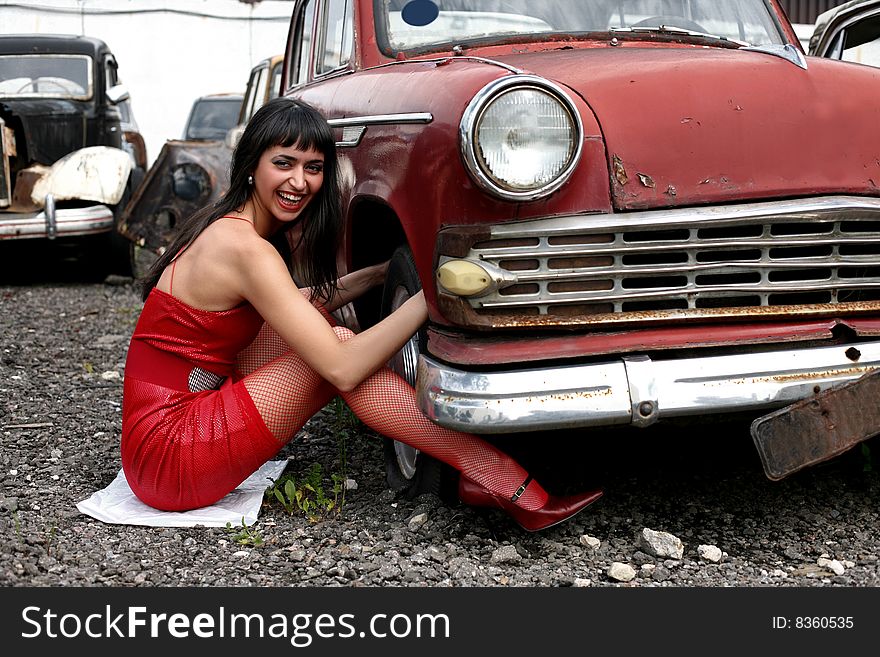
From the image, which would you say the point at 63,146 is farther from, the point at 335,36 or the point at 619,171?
the point at 619,171

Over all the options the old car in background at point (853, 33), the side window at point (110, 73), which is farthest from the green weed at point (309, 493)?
the side window at point (110, 73)

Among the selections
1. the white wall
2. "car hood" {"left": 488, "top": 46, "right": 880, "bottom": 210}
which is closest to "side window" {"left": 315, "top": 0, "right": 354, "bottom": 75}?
"car hood" {"left": 488, "top": 46, "right": 880, "bottom": 210}

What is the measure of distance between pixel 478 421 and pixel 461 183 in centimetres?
52

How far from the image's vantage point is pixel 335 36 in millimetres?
3385

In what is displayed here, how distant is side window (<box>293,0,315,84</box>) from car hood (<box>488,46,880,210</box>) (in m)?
1.56

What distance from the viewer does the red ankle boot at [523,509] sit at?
A: 8.13ft

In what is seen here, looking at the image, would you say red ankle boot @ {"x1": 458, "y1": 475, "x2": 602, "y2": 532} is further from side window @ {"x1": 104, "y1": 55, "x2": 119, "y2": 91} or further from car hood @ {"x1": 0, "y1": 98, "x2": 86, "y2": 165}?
side window @ {"x1": 104, "y1": 55, "x2": 119, "y2": 91}

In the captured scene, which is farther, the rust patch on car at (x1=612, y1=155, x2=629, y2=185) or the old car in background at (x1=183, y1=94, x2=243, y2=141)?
the old car in background at (x1=183, y1=94, x2=243, y2=141)

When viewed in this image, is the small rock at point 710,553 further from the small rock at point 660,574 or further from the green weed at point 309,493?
the green weed at point 309,493

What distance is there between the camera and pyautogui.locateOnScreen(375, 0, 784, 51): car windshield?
2951 mm

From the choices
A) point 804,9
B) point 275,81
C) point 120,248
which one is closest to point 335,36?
point 275,81

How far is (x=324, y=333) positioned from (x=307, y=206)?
437mm
